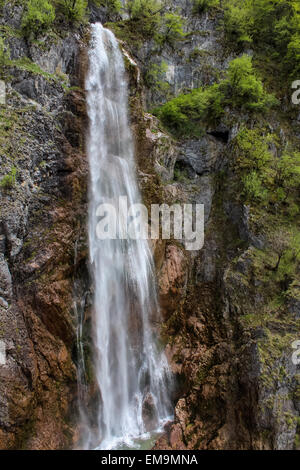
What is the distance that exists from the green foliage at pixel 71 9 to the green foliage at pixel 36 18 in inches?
47.2

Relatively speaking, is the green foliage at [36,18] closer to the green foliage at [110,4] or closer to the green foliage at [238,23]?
the green foliage at [110,4]

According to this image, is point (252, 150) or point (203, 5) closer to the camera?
point (252, 150)

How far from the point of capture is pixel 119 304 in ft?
34.8

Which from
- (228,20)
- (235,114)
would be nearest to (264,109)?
(235,114)

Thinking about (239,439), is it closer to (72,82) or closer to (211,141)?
(211,141)

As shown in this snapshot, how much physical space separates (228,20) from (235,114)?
6.80m

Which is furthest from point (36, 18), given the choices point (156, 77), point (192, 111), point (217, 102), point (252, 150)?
point (252, 150)

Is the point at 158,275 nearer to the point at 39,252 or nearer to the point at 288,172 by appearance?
the point at 39,252

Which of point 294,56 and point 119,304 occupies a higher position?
point 294,56

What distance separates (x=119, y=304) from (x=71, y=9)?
12.1m

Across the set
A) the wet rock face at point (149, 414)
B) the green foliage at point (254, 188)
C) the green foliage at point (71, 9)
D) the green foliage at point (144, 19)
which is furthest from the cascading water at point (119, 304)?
the green foliage at point (144, 19)

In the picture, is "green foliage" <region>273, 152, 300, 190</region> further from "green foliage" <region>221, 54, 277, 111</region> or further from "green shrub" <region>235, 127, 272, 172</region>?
"green foliage" <region>221, 54, 277, 111</region>

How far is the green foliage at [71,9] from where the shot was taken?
1321cm
